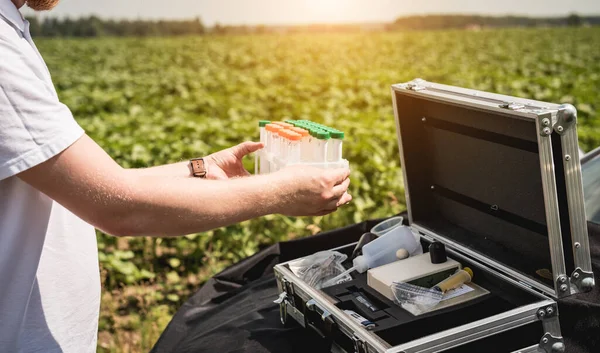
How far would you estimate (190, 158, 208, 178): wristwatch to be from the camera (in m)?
2.11

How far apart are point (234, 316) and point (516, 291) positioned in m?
1.11

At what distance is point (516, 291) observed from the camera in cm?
202

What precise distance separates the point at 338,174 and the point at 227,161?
530 millimetres

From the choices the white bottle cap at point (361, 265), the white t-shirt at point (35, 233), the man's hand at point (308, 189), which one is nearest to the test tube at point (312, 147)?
the man's hand at point (308, 189)

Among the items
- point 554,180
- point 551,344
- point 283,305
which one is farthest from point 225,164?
point 551,344

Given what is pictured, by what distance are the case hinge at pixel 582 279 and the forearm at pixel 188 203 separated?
2.84 feet

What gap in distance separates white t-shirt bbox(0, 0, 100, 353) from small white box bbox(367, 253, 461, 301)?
0.85 m

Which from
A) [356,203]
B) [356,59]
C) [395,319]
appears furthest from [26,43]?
[356,59]

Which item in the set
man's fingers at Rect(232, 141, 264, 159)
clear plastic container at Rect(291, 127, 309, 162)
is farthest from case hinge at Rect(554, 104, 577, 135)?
man's fingers at Rect(232, 141, 264, 159)

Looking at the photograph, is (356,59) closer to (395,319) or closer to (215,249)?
(215,249)

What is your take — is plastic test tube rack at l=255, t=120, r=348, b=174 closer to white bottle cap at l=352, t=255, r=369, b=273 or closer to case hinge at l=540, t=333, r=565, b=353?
white bottle cap at l=352, t=255, r=369, b=273

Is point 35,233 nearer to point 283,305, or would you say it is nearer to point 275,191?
point 275,191

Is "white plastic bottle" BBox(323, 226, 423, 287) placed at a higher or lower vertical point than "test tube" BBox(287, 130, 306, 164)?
lower

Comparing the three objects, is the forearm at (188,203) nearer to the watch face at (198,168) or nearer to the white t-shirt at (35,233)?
the white t-shirt at (35,233)
